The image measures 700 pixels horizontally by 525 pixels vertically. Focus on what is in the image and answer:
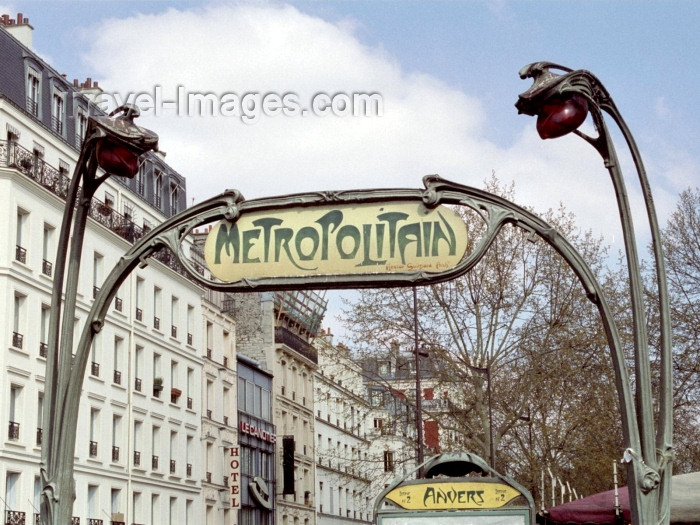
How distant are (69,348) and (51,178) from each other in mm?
34652

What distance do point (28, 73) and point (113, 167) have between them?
113 feet

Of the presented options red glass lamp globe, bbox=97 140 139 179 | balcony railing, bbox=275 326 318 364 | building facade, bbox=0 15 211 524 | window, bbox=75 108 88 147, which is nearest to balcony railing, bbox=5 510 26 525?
building facade, bbox=0 15 211 524

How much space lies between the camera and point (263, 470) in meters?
66.4

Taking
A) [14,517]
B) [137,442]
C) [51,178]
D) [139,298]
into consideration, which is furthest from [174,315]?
[14,517]

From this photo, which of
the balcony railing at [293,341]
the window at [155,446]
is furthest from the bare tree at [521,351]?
the balcony railing at [293,341]

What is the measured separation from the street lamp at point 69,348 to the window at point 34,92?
1332 inches

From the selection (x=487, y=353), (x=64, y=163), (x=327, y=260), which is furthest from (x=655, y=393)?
(x=327, y=260)

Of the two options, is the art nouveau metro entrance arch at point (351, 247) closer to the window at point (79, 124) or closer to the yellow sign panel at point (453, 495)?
the yellow sign panel at point (453, 495)

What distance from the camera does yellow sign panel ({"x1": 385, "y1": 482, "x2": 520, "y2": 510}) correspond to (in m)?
12.6

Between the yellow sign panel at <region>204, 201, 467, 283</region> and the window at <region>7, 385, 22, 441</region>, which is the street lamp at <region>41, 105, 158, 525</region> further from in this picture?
the window at <region>7, 385, 22, 441</region>

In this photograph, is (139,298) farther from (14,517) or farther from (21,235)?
(14,517)

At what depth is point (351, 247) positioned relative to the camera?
27.3 ft

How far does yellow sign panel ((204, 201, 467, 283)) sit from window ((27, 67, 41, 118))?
3466 centimetres

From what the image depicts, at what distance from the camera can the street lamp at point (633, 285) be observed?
307 inches
